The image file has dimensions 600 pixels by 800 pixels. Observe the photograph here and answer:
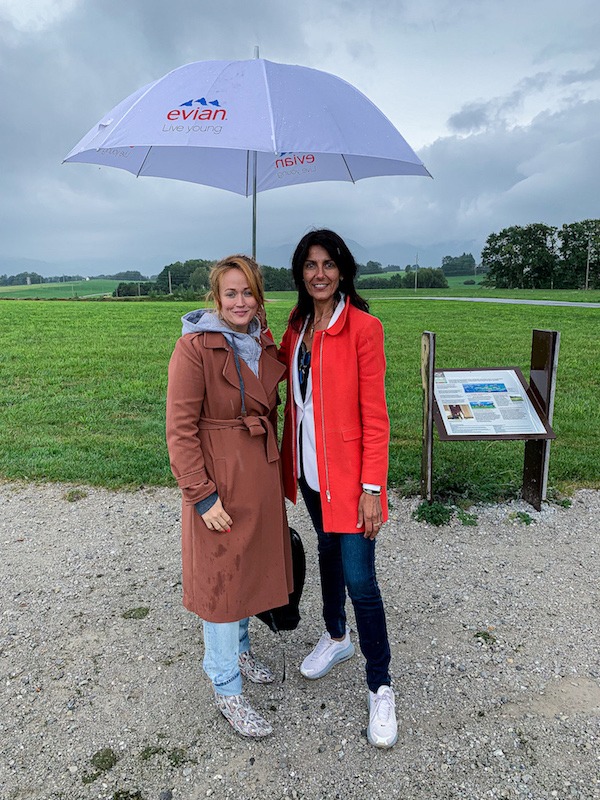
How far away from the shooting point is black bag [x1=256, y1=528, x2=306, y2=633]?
119 inches

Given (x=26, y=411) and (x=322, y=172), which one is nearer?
(x=322, y=172)

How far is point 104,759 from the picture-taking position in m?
2.70

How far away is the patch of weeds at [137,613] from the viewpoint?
3.83 meters

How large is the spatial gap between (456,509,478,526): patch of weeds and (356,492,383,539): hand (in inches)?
106

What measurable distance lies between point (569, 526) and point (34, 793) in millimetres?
4351

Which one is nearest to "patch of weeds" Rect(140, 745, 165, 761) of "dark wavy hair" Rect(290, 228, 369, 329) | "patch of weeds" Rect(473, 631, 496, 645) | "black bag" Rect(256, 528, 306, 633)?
"black bag" Rect(256, 528, 306, 633)

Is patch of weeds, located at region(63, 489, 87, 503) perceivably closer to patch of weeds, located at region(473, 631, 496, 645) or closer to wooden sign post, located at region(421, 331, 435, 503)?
wooden sign post, located at region(421, 331, 435, 503)

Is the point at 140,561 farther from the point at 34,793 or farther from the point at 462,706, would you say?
the point at 462,706

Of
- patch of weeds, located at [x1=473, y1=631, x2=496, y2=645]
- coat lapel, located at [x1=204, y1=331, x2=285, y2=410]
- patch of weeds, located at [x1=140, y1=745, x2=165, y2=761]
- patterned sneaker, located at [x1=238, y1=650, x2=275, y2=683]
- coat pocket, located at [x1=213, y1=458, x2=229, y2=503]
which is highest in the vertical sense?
coat lapel, located at [x1=204, y1=331, x2=285, y2=410]

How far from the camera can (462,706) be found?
9.92 feet

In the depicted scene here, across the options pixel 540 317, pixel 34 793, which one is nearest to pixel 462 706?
pixel 34 793

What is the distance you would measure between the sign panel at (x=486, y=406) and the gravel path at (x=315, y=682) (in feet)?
2.72

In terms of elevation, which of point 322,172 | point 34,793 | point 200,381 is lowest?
point 34,793

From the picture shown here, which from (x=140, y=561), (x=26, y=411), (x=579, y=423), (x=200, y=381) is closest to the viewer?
(x=200, y=381)
